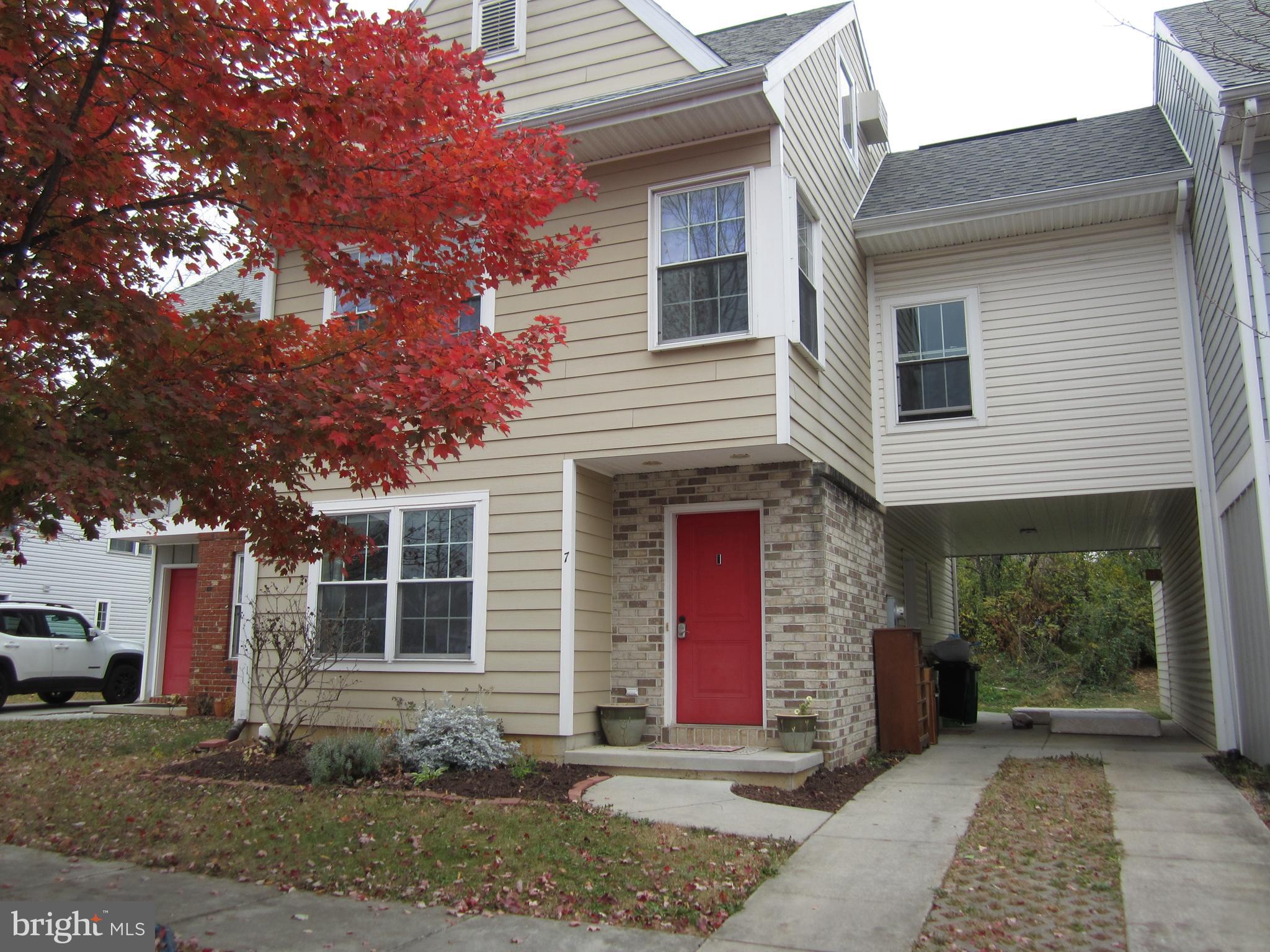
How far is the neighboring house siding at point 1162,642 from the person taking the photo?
15234mm

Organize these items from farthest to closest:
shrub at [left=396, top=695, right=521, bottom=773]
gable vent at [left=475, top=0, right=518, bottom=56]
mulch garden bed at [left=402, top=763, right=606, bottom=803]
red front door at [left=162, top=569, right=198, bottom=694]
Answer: red front door at [left=162, top=569, right=198, bottom=694] < gable vent at [left=475, top=0, right=518, bottom=56] < shrub at [left=396, top=695, right=521, bottom=773] < mulch garden bed at [left=402, top=763, right=606, bottom=803]

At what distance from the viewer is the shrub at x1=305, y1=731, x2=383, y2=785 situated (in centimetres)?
772

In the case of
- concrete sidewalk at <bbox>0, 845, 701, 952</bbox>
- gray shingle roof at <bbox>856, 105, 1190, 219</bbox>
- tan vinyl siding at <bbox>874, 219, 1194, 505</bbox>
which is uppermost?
gray shingle roof at <bbox>856, 105, 1190, 219</bbox>

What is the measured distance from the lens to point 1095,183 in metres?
9.76

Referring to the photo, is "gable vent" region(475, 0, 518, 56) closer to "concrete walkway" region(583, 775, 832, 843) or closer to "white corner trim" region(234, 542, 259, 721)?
"white corner trim" region(234, 542, 259, 721)

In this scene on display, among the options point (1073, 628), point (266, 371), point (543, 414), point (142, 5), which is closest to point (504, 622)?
point (543, 414)

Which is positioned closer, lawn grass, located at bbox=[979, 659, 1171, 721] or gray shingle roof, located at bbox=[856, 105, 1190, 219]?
gray shingle roof, located at bbox=[856, 105, 1190, 219]

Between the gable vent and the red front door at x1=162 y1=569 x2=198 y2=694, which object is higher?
the gable vent

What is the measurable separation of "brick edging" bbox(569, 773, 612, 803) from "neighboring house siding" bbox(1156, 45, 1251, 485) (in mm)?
5573

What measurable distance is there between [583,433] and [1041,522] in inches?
288

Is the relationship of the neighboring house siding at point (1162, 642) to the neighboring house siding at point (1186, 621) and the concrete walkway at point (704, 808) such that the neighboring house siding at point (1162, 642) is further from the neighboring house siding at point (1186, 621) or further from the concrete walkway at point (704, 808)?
the concrete walkway at point (704, 808)

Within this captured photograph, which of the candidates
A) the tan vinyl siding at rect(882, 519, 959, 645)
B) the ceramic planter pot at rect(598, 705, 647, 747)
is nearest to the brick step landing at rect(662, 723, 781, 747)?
the ceramic planter pot at rect(598, 705, 647, 747)

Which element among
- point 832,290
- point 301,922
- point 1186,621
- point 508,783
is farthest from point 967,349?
point 301,922

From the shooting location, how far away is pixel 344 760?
777cm
